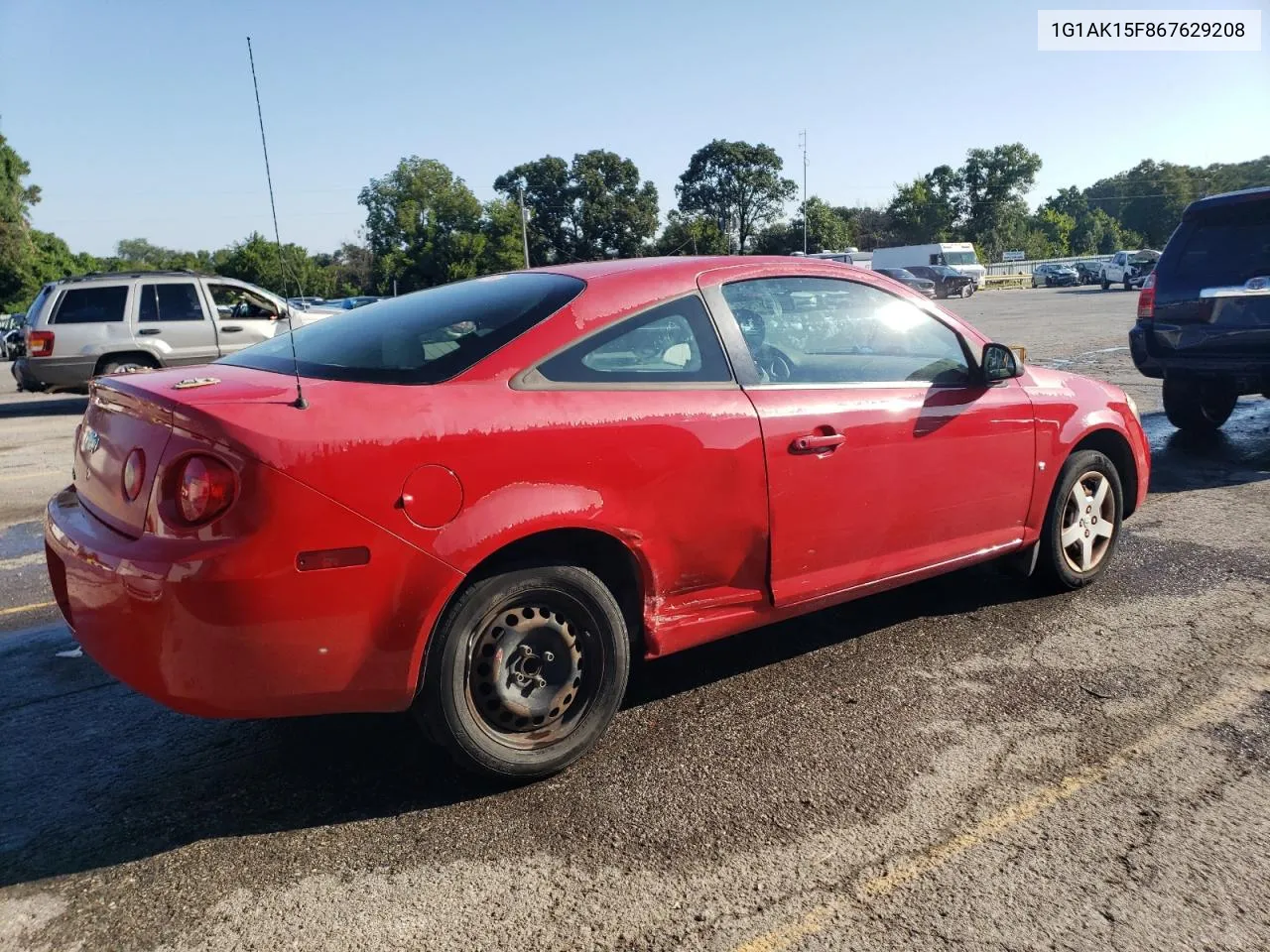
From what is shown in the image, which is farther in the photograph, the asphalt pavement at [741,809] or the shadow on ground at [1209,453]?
the shadow on ground at [1209,453]

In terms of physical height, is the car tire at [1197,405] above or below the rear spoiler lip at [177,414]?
below

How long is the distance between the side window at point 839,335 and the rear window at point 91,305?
11.9 metres

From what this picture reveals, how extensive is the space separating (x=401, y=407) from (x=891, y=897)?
1.79 m

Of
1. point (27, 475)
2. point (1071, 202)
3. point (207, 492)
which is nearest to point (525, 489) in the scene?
point (207, 492)

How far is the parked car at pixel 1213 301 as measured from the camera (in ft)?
24.1

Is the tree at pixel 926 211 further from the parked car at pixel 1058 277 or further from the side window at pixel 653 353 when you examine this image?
the side window at pixel 653 353

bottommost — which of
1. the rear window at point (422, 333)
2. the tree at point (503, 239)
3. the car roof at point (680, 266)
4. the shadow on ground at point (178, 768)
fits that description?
the shadow on ground at point (178, 768)

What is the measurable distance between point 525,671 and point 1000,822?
1.40m

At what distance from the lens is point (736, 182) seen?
5931 cm

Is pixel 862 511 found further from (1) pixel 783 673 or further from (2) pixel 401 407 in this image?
(2) pixel 401 407

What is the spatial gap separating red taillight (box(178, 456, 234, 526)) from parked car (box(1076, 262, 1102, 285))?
188ft

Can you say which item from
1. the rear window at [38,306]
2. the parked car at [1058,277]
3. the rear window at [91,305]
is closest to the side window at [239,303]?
the rear window at [91,305]

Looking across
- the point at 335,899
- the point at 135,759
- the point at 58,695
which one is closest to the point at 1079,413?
the point at 335,899

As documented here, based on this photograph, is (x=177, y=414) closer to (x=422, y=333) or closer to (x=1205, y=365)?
(x=422, y=333)
